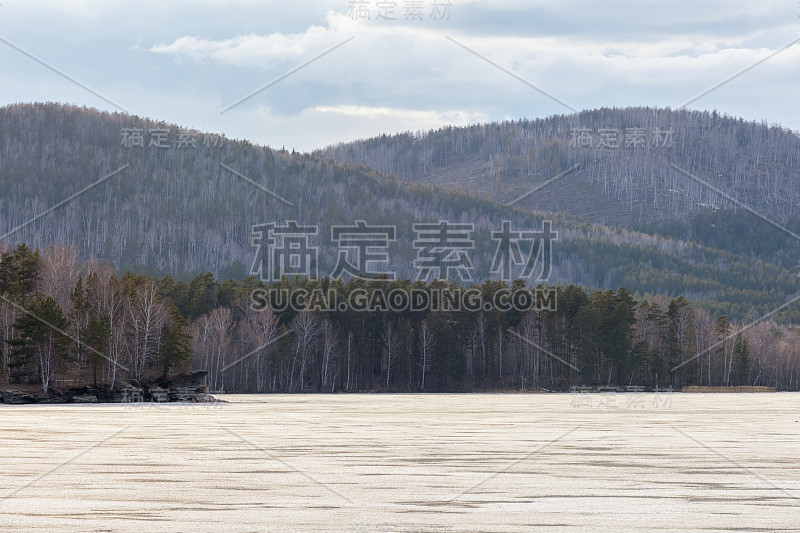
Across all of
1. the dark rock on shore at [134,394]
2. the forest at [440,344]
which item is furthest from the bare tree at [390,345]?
the dark rock on shore at [134,394]

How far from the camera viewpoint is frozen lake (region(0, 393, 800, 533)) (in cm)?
1549

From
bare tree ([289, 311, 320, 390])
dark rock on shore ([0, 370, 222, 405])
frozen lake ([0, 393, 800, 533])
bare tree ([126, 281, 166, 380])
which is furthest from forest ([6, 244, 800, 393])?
frozen lake ([0, 393, 800, 533])

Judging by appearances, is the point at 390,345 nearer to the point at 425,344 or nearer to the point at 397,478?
the point at 425,344

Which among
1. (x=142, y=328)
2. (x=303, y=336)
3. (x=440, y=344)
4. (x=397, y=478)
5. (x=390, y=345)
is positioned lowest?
(x=390, y=345)

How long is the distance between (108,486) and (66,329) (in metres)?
53.6

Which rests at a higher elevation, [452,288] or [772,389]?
[452,288]

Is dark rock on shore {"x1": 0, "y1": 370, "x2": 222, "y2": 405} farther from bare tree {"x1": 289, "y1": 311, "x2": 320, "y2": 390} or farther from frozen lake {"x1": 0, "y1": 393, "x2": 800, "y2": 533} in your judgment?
bare tree {"x1": 289, "y1": 311, "x2": 320, "y2": 390}

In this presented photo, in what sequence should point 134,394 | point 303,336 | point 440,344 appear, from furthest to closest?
point 440,344 → point 303,336 → point 134,394

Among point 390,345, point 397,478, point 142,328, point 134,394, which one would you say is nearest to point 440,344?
point 390,345

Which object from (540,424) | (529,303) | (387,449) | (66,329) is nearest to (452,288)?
(529,303)

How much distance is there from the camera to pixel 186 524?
15016 millimetres

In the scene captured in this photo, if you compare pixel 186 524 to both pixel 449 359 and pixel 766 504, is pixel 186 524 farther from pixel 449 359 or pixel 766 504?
pixel 449 359

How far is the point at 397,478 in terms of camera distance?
20.1 m

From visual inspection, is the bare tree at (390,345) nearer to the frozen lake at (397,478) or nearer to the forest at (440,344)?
the forest at (440,344)
